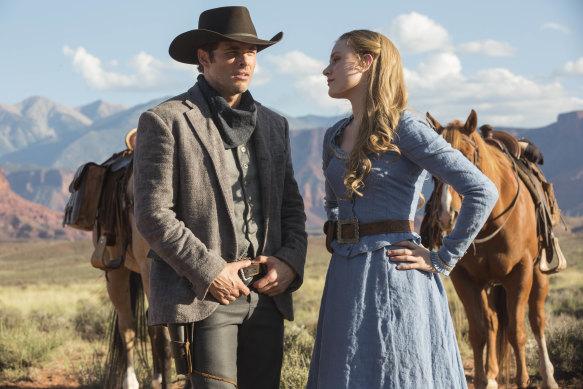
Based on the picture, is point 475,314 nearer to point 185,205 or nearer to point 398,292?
point 398,292

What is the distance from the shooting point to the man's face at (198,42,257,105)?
2.76m

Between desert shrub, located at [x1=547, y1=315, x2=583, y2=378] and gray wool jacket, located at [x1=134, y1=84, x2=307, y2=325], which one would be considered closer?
gray wool jacket, located at [x1=134, y1=84, x2=307, y2=325]

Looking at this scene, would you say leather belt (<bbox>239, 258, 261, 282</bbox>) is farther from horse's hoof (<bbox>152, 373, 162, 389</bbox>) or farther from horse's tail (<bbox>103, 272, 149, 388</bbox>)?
horse's tail (<bbox>103, 272, 149, 388</bbox>)

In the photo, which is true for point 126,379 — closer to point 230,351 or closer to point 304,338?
point 304,338

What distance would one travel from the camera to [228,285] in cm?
263

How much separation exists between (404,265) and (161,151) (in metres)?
1.06

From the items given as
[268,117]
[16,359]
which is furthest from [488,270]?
[16,359]

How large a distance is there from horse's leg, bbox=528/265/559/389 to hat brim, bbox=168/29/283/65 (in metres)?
4.00

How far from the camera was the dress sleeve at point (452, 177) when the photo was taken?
2.45 metres

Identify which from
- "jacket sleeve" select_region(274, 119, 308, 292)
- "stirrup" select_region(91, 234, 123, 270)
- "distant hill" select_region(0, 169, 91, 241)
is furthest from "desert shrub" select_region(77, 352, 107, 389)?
"distant hill" select_region(0, 169, 91, 241)

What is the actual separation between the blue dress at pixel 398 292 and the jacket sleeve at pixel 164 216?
0.53 m

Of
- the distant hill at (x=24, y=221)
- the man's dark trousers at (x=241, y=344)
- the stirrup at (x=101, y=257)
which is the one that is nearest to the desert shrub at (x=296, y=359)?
the stirrup at (x=101, y=257)

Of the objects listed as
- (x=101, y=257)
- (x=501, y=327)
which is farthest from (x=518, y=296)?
(x=101, y=257)

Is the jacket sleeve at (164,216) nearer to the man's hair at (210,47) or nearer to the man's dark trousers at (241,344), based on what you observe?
the man's dark trousers at (241,344)
